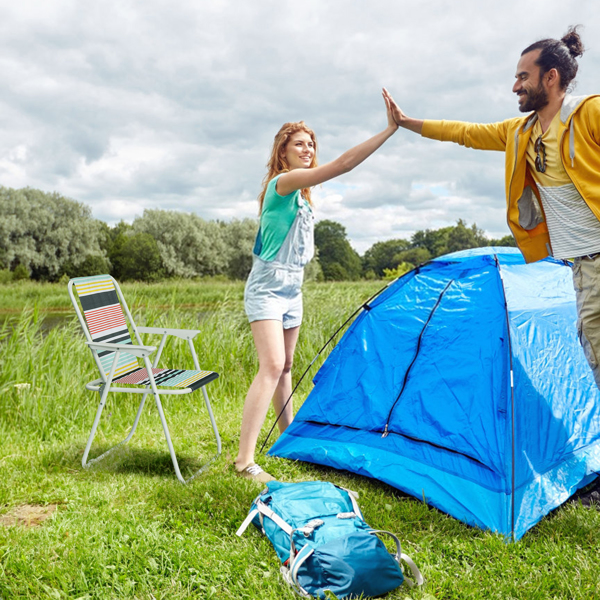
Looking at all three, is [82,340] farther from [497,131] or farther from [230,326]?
[497,131]

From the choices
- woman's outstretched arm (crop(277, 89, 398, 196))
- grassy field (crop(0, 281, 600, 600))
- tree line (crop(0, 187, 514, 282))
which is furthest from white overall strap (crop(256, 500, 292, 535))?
tree line (crop(0, 187, 514, 282))

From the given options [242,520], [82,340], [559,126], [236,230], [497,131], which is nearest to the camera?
[559,126]

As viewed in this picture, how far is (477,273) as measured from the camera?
291 centimetres

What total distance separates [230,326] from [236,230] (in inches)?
1141

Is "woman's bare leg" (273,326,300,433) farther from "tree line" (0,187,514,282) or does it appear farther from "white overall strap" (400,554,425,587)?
"tree line" (0,187,514,282)

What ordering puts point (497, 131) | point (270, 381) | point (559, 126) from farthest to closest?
point (270, 381)
point (497, 131)
point (559, 126)

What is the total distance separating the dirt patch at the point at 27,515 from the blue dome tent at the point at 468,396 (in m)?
1.20

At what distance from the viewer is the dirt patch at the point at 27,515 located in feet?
8.14

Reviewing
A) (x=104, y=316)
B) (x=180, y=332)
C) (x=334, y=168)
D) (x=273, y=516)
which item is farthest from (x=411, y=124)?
(x=104, y=316)

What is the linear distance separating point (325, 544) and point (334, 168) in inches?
61.9

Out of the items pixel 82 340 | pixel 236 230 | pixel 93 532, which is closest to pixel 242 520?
pixel 93 532

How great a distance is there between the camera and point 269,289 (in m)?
2.84

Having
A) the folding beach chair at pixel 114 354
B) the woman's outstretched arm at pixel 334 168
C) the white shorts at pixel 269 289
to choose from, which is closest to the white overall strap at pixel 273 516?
the folding beach chair at pixel 114 354

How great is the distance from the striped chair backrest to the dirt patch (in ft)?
2.54
